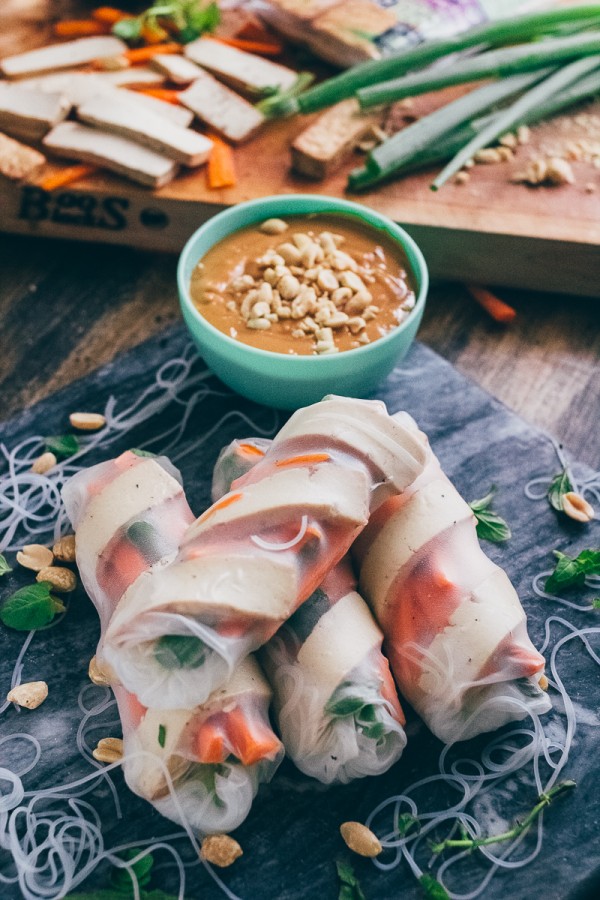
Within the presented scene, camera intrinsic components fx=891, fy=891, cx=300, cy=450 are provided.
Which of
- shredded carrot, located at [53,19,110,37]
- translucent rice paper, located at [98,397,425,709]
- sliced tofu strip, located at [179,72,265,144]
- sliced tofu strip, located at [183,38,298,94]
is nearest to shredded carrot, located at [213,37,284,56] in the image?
sliced tofu strip, located at [183,38,298,94]

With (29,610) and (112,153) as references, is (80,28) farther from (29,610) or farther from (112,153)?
(29,610)

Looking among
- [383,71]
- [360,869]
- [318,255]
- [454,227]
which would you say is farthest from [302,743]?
[383,71]

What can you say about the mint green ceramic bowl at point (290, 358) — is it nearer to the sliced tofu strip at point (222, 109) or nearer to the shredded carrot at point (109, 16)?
the sliced tofu strip at point (222, 109)

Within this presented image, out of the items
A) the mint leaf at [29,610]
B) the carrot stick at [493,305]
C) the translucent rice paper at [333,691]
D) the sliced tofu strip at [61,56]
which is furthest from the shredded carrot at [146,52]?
the translucent rice paper at [333,691]

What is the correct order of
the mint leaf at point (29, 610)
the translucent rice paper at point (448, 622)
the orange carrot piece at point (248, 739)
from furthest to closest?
the mint leaf at point (29, 610) → the translucent rice paper at point (448, 622) → the orange carrot piece at point (248, 739)

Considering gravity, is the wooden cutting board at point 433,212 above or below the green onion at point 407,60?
below

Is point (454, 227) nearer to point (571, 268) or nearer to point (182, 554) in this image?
point (571, 268)

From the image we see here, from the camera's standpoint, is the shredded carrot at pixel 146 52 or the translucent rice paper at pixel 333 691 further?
the shredded carrot at pixel 146 52

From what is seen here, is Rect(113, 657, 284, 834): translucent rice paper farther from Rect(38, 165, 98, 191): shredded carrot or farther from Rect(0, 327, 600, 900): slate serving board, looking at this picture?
Rect(38, 165, 98, 191): shredded carrot
